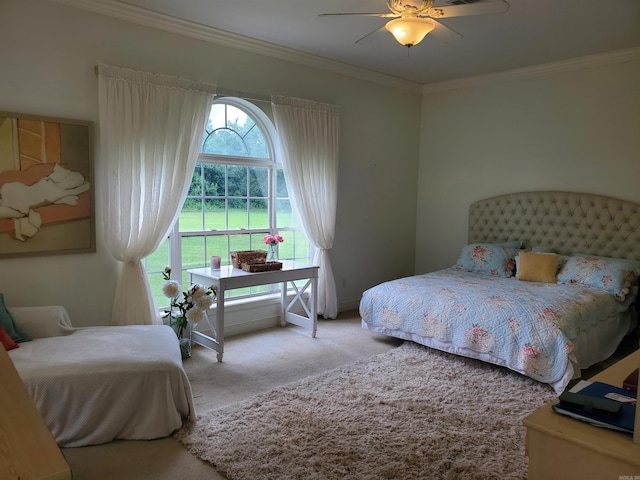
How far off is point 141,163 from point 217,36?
1.32 metres

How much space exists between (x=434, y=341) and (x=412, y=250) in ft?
7.95

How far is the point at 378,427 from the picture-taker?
2.79 m

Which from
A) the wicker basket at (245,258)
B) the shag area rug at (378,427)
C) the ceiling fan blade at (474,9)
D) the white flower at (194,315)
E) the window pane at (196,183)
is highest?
the ceiling fan blade at (474,9)

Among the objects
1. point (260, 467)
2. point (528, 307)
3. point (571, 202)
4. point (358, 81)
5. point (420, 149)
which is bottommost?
point (260, 467)

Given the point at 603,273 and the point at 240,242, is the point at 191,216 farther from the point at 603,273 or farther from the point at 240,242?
the point at 603,273

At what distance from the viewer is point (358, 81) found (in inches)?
209

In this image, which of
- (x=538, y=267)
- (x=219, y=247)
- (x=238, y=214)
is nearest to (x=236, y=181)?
(x=238, y=214)

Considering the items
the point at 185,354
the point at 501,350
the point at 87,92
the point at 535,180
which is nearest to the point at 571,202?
the point at 535,180

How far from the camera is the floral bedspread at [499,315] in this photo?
3322mm

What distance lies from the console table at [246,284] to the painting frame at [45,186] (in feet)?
3.06

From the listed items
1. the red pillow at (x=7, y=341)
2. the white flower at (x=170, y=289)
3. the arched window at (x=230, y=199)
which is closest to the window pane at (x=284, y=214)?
the arched window at (x=230, y=199)

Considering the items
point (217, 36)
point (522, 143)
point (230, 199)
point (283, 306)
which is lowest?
point (283, 306)

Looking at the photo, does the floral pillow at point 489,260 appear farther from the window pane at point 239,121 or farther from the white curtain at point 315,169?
the window pane at point 239,121

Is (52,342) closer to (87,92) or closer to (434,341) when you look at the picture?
(87,92)
